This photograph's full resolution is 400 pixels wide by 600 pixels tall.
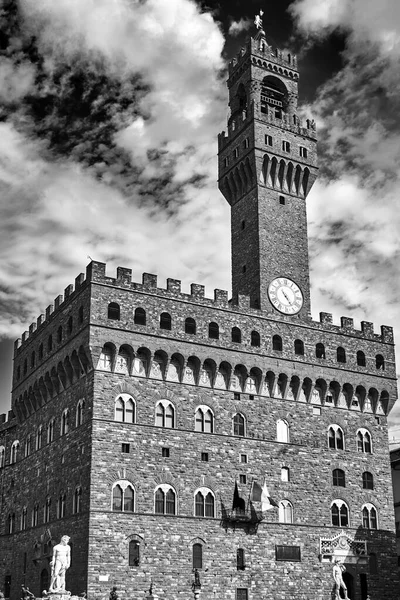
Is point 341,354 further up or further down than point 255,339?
further down

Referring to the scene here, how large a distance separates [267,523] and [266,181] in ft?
87.6

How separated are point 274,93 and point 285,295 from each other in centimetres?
1899

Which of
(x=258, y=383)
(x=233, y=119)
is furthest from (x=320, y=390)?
(x=233, y=119)

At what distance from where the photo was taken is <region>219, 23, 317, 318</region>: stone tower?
62062 millimetres

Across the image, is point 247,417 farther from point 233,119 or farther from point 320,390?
point 233,119

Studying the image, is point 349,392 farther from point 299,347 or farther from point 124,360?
point 124,360

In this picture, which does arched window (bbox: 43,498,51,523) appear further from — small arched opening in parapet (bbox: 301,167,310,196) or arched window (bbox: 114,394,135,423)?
small arched opening in parapet (bbox: 301,167,310,196)

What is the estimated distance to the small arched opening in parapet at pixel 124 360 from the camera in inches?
2068

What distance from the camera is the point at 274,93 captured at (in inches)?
2719

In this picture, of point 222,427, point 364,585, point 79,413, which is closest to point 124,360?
point 79,413

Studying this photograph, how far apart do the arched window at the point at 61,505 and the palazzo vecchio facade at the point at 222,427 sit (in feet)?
0.75

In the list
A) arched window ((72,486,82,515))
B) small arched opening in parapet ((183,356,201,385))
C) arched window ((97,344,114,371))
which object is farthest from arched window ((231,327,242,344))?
arched window ((72,486,82,515))

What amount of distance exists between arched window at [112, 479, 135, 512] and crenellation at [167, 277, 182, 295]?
13.5 m

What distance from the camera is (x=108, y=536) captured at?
48.4 m
